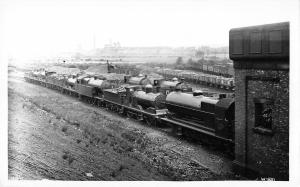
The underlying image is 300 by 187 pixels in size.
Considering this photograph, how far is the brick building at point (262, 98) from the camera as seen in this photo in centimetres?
801

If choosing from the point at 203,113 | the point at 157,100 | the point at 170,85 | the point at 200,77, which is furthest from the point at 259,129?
the point at 200,77

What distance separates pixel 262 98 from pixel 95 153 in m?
5.53

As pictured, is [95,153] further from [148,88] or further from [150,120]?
[148,88]

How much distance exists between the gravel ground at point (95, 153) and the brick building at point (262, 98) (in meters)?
1.03

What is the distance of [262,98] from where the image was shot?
8.50 meters

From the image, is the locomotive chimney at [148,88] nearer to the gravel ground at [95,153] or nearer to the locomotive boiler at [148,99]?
the locomotive boiler at [148,99]

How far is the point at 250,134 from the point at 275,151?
2.75 ft

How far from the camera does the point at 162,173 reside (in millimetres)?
9617

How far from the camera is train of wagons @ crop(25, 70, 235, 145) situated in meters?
10.9

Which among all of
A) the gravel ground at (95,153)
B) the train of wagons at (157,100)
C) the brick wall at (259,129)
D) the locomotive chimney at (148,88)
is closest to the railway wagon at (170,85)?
the train of wagons at (157,100)

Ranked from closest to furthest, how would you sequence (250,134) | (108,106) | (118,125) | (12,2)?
(250,134) < (12,2) < (118,125) < (108,106)

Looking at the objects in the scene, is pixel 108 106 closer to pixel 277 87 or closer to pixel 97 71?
pixel 97 71

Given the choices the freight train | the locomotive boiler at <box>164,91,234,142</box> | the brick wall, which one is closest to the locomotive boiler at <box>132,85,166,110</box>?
the freight train
